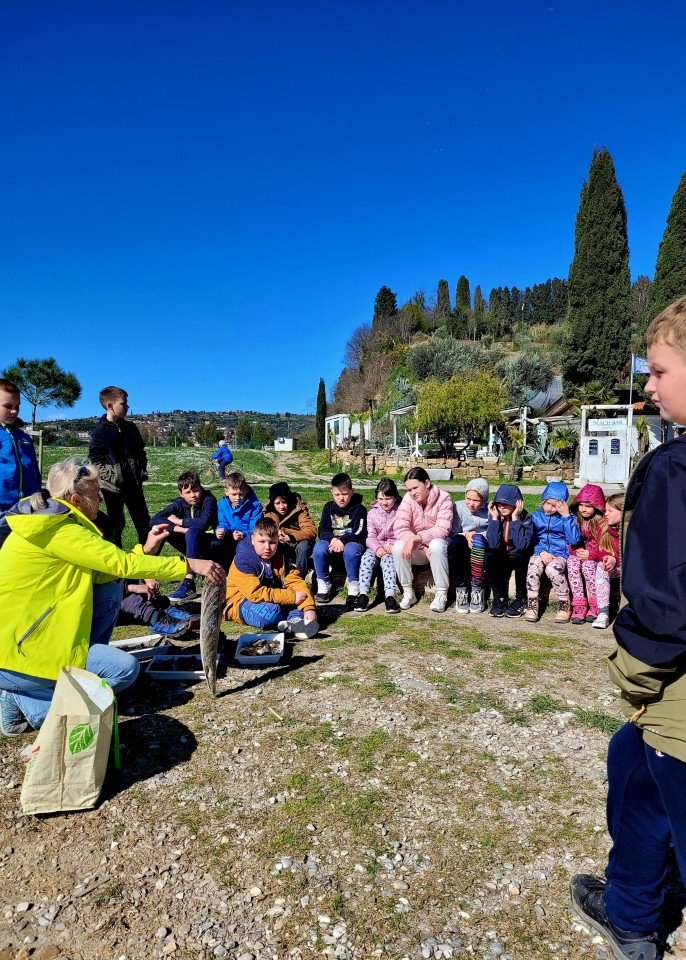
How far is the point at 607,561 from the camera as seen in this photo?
5.11 m

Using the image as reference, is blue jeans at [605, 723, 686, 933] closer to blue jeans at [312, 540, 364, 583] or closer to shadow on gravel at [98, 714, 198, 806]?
shadow on gravel at [98, 714, 198, 806]

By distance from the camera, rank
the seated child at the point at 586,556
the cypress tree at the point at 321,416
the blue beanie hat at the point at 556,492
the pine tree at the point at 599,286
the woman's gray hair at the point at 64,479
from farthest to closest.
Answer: the cypress tree at the point at 321,416 < the pine tree at the point at 599,286 < the blue beanie hat at the point at 556,492 < the seated child at the point at 586,556 < the woman's gray hair at the point at 64,479

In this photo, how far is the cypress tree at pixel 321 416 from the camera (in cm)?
5450

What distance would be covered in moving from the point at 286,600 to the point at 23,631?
244 cm

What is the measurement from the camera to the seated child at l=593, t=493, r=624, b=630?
5.11 m

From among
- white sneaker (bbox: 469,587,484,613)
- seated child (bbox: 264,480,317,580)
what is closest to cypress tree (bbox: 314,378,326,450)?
seated child (bbox: 264,480,317,580)

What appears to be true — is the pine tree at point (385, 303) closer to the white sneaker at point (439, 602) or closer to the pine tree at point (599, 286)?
the pine tree at point (599, 286)

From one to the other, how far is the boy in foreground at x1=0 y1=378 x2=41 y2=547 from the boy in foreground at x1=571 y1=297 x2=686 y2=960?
442 cm

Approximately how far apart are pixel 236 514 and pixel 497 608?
2.73 metres

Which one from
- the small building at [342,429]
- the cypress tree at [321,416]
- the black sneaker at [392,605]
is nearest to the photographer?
the black sneaker at [392,605]

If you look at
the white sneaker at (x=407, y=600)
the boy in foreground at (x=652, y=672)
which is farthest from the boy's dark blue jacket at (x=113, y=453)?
the boy in foreground at (x=652, y=672)

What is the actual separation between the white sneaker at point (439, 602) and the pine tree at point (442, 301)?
62.4 m

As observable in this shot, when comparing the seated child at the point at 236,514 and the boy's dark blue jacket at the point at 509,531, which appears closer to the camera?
the boy's dark blue jacket at the point at 509,531

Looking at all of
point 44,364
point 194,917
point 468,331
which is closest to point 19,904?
point 194,917
